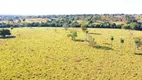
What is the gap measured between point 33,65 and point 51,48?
1026 inches

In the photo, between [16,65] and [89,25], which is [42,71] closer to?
[16,65]

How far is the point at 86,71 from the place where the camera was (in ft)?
209

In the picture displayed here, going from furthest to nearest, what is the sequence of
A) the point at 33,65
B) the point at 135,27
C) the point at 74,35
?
the point at 135,27, the point at 74,35, the point at 33,65

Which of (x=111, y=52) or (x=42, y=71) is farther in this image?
(x=111, y=52)

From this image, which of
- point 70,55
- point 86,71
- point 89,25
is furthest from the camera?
point 89,25

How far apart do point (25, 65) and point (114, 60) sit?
30.2 meters

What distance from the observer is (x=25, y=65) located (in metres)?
67.4

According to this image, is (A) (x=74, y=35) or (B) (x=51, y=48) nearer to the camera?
(B) (x=51, y=48)

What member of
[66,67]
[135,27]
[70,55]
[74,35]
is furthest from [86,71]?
[135,27]

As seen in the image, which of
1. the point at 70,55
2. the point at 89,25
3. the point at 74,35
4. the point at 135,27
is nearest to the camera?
the point at 70,55

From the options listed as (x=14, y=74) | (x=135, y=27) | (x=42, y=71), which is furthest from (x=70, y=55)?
Result: (x=135, y=27)

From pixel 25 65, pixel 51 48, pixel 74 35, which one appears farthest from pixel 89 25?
pixel 25 65

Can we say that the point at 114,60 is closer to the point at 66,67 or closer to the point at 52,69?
the point at 66,67

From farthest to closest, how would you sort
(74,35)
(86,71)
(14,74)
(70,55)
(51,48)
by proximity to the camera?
(74,35)
(51,48)
(70,55)
(86,71)
(14,74)
